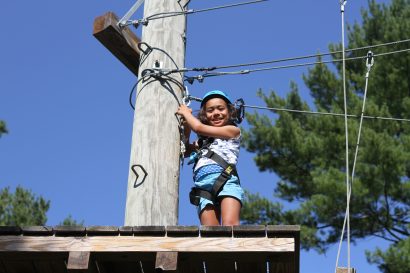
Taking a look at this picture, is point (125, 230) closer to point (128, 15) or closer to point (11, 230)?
point (11, 230)

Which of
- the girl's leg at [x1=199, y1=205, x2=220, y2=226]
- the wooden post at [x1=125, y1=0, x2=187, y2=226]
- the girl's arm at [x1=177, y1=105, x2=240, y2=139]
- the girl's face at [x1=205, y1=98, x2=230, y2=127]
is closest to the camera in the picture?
the wooden post at [x1=125, y1=0, x2=187, y2=226]

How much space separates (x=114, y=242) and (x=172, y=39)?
5.99 ft

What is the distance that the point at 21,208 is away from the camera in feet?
59.8

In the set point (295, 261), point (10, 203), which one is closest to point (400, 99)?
point (10, 203)

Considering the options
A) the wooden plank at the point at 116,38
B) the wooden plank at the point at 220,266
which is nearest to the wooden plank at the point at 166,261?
the wooden plank at the point at 220,266

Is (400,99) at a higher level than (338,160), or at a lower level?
higher

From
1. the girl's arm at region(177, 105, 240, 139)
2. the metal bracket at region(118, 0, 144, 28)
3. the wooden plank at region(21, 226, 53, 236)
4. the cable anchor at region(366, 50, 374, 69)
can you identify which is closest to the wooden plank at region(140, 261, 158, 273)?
the wooden plank at region(21, 226, 53, 236)

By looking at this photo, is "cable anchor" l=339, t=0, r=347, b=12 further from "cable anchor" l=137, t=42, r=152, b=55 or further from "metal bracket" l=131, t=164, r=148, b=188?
"metal bracket" l=131, t=164, r=148, b=188

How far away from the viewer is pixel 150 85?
532cm

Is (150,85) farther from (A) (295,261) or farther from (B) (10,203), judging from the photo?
(B) (10,203)

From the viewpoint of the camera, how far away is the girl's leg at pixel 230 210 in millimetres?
4820

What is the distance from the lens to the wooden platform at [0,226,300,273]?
4023 mm

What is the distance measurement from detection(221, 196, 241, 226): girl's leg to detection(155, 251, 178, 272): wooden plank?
79cm

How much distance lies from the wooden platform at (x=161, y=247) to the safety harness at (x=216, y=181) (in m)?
0.76
